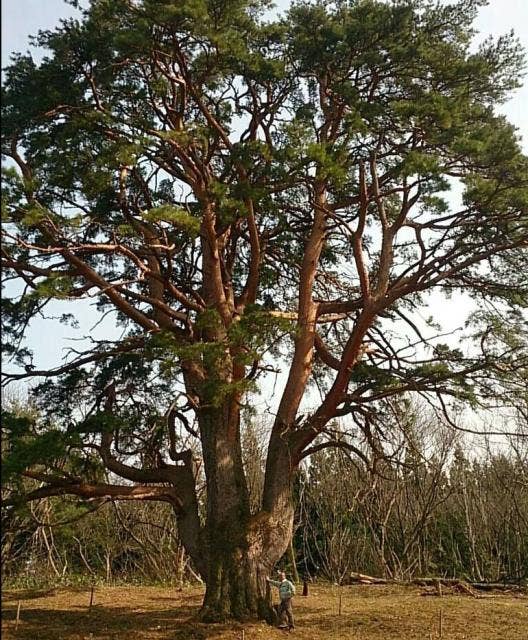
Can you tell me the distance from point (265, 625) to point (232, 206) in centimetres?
467

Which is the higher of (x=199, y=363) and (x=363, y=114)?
(x=363, y=114)

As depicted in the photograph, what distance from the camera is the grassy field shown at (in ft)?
24.8

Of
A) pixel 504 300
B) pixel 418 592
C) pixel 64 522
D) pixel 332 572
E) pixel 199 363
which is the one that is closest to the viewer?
pixel 64 522

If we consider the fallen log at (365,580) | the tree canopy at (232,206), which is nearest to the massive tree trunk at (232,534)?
the tree canopy at (232,206)

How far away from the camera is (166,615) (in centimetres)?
901

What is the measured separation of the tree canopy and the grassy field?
2.50 feet

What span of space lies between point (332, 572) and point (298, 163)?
11743 mm

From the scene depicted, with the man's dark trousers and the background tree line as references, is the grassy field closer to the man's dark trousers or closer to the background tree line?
the man's dark trousers

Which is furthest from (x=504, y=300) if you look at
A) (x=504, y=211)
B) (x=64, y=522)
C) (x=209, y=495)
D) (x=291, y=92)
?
(x=64, y=522)

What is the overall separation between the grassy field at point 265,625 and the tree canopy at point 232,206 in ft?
2.50

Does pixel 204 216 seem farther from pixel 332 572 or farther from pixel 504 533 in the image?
pixel 504 533

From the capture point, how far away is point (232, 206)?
732cm

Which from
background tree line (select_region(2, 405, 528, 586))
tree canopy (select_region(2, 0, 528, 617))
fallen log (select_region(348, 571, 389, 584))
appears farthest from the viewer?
background tree line (select_region(2, 405, 528, 586))

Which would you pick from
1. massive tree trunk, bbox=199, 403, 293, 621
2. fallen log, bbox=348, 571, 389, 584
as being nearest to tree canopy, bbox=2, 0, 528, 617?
massive tree trunk, bbox=199, 403, 293, 621
